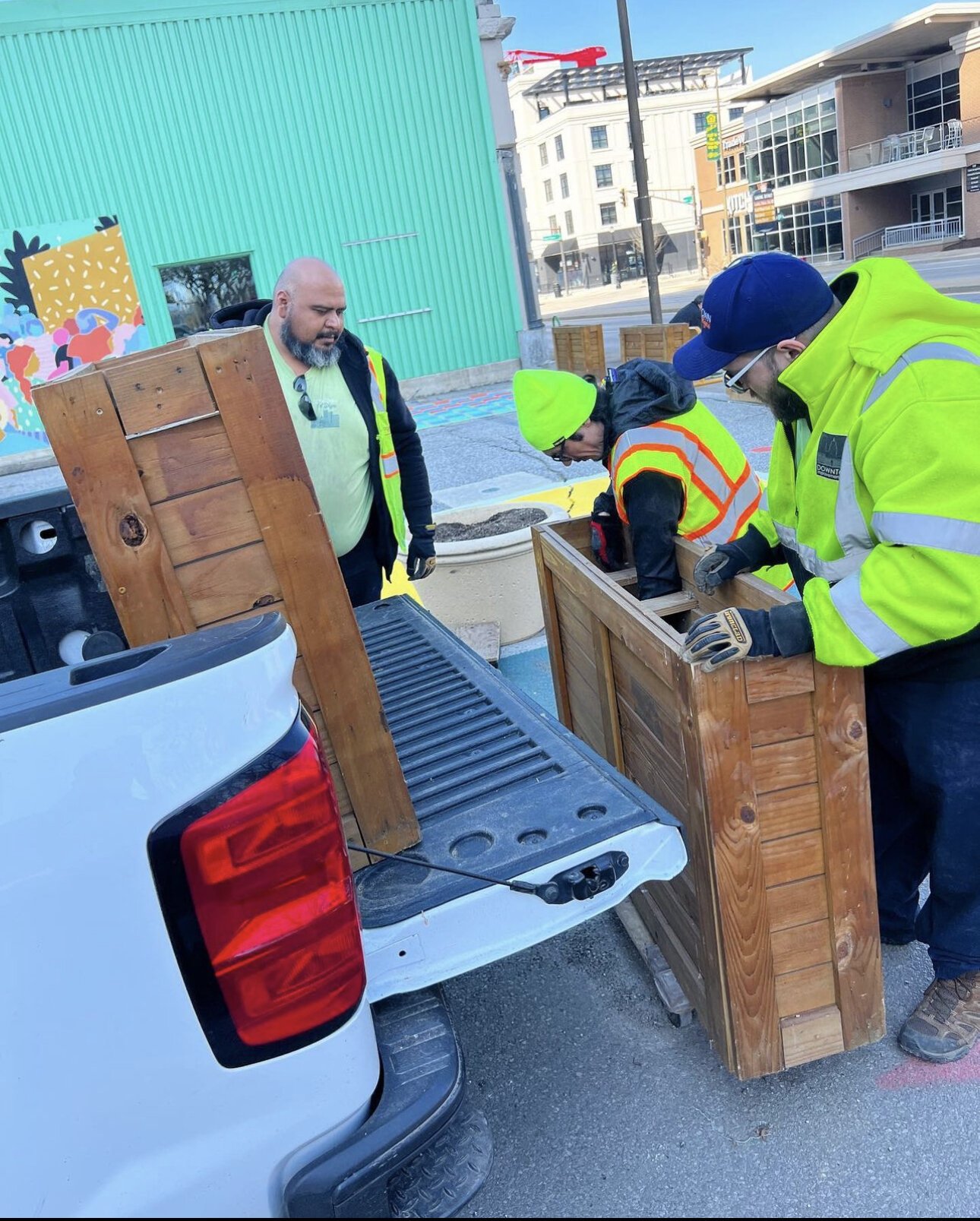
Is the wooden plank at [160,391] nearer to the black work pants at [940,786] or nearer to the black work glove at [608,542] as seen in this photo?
the black work pants at [940,786]

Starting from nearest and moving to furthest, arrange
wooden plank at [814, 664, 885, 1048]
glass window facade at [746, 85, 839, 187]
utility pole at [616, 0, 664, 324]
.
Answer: wooden plank at [814, 664, 885, 1048] → utility pole at [616, 0, 664, 324] → glass window facade at [746, 85, 839, 187]

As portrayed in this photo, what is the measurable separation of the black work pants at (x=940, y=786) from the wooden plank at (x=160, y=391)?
5.45 feet

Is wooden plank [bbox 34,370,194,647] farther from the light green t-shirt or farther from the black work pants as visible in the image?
the light green t-shirt

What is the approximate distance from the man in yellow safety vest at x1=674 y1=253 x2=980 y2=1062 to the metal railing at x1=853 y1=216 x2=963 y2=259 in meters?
44.1

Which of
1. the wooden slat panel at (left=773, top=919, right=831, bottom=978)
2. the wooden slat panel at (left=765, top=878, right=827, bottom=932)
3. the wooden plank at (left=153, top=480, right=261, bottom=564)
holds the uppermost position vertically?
the wooden plank at (left=153, top=480, right=261, bottom=564)

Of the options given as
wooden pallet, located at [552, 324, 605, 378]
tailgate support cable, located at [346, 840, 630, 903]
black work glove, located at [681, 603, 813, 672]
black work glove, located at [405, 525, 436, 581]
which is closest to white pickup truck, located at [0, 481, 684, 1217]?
tailgate support cable, located at [346, 840, 630, 903]

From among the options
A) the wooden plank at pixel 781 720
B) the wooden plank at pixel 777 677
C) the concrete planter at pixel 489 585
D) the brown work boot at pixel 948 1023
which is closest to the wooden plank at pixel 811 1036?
the brown work boot at pixel 948 1023

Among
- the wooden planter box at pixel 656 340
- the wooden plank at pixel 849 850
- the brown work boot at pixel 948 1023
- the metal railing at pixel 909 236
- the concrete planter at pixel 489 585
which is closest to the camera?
the wooden plank at pixel 849 850

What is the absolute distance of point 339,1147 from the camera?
1412mm

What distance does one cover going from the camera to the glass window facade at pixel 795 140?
4519cm

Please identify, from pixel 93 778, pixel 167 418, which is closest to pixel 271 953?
pixel 93 778

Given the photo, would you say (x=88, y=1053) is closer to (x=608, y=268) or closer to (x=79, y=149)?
(x=79, y=149)

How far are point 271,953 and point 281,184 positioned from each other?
16.6 meters

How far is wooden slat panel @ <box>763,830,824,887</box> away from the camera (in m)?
2.14
